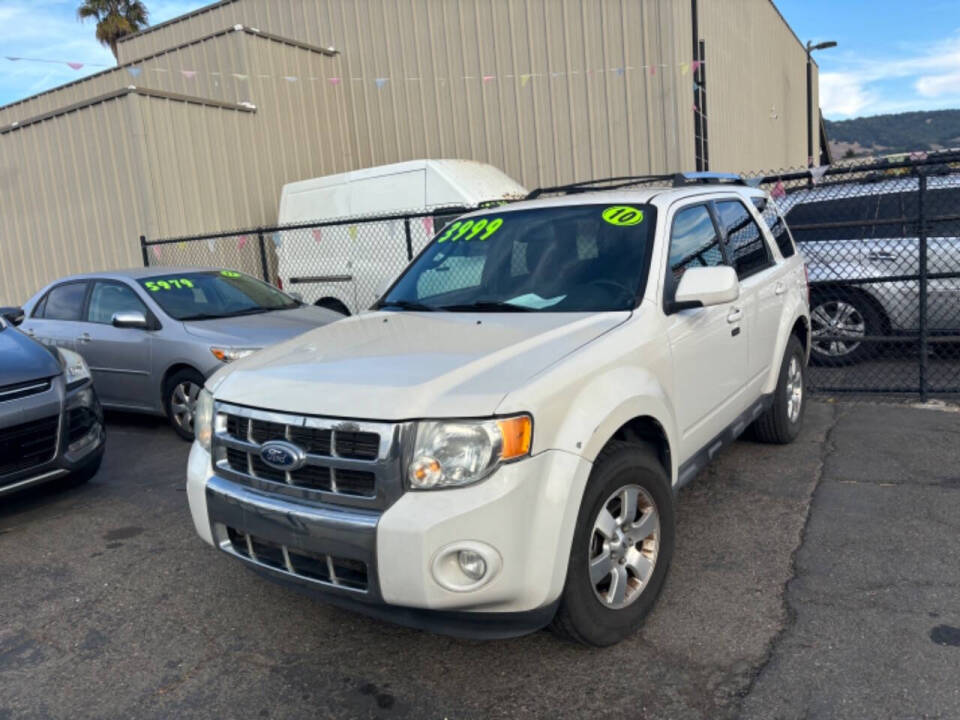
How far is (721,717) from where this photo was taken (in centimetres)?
262

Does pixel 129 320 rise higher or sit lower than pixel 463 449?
higher

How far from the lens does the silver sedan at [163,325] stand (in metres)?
6.56

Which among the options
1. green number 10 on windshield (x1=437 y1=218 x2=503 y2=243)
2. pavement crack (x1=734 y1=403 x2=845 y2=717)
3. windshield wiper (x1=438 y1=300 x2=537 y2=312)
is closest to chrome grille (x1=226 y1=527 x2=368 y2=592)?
pavement crack (x1=734 y1=403 x2=845 y2=717)

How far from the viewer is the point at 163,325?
22.2 ft

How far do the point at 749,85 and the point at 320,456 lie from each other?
647 inches

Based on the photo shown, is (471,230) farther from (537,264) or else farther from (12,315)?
(12,315)

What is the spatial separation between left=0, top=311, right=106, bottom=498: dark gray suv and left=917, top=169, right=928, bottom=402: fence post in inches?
242

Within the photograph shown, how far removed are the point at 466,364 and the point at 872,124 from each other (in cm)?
7096

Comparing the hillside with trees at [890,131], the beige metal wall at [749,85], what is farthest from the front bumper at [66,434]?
the hillside with trees at [890,131]

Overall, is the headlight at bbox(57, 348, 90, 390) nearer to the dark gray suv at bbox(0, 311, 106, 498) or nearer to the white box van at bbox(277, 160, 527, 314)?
the dark gray suv at bbox(0, 311, 106, 498)

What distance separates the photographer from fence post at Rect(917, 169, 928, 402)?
6.11 meters

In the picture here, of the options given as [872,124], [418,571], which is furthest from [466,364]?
[872,124]

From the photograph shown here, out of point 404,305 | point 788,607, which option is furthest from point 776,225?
point 788,607

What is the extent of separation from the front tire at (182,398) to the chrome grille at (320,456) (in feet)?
12.3
